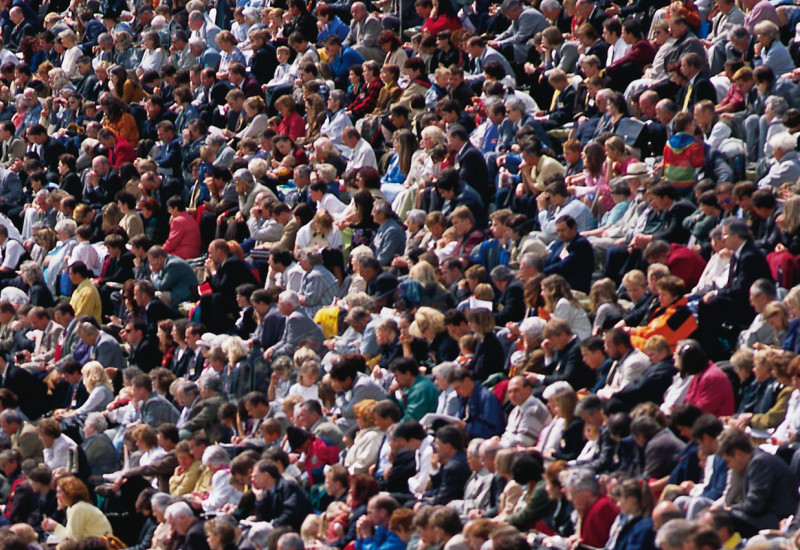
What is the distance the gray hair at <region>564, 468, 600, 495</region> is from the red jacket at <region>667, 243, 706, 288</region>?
359cm

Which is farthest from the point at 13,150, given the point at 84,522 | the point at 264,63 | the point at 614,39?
the point at 84,522

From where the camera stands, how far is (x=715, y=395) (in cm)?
1267

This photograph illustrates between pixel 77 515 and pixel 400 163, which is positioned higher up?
pixel 400 163

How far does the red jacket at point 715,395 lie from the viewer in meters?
12.7

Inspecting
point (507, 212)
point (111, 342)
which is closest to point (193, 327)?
point (111, 342)

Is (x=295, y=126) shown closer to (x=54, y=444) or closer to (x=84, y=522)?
(x=54, y=444)

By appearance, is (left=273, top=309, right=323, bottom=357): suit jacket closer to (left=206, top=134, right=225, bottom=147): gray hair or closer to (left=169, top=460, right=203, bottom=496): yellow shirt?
(left=169, top=460, right=203, bottom=496): yellow shirt

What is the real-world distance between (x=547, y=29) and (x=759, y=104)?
353cm

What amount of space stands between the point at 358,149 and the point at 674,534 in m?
9.03

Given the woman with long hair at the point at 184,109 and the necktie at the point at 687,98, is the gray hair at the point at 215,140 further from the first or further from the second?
the necktie at the point at 687,98

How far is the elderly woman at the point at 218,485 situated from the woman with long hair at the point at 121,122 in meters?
7.90

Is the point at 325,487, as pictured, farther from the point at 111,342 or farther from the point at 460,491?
the point at 111,342

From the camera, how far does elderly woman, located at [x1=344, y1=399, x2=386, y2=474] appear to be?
13.7 meters

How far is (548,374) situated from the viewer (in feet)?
45.9
